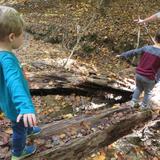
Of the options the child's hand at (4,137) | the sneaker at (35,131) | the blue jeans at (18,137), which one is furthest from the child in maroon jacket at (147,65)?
the blue jeans at (18,137)

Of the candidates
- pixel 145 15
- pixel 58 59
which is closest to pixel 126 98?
pixel 58 59

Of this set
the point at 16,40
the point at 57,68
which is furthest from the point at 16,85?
the point at 57,68

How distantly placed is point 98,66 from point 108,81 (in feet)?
11.7

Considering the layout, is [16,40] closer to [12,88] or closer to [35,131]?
[12,88]

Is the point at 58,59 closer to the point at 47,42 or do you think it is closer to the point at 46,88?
the point at 47,42

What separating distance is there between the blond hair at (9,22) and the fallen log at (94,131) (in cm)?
165

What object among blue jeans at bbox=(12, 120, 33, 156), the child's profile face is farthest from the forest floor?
the child's profile face

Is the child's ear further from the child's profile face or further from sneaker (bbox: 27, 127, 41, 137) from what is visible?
sneaker (bbox: 27, 127, 41, 137)

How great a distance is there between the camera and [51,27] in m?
12.2

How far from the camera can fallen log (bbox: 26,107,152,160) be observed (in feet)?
15.1

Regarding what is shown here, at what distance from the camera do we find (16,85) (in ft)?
10.4

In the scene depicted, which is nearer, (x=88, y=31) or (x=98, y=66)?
(x=98, y=66)

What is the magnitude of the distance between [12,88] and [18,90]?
0.06 m

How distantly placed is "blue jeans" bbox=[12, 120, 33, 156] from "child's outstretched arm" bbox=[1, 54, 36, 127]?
57cm
